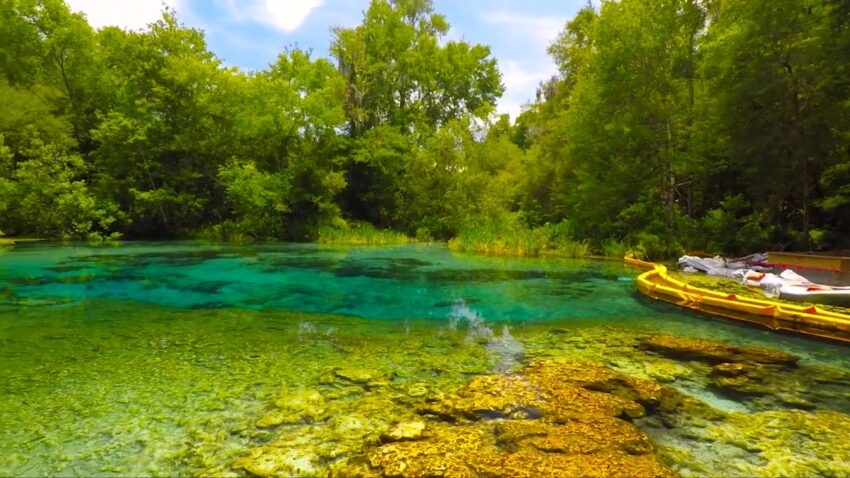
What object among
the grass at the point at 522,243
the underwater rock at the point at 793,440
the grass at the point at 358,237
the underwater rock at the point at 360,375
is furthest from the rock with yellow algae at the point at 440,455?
the grass at the point at 358,237

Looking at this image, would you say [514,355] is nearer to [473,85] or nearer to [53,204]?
[53,204]

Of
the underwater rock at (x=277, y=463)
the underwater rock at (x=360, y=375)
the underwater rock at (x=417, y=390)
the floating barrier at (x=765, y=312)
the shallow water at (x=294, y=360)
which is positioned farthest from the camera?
the floating barrier at (x=765, y=312)

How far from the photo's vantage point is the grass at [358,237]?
23391 mm

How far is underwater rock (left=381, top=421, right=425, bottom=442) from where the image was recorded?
2.86m

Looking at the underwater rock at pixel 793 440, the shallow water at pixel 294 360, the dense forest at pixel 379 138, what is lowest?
the shallow water at pixel 294 360

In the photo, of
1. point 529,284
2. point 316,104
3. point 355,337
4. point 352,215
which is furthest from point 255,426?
point 352,215

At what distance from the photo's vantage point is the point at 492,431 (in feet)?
9.77

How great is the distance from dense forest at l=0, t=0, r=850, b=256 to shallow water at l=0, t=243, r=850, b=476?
272 inches

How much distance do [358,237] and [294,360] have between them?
19295 mm

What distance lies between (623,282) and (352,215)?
20.5 meters

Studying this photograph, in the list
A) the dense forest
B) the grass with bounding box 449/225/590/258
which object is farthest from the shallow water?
the dense forest

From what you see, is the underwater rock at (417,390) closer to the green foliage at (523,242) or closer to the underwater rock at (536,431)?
the underwater rock at (536,431)

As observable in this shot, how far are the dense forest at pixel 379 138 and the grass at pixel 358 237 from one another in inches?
10.0

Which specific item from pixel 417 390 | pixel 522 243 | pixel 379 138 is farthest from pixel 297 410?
pixel 379 138
